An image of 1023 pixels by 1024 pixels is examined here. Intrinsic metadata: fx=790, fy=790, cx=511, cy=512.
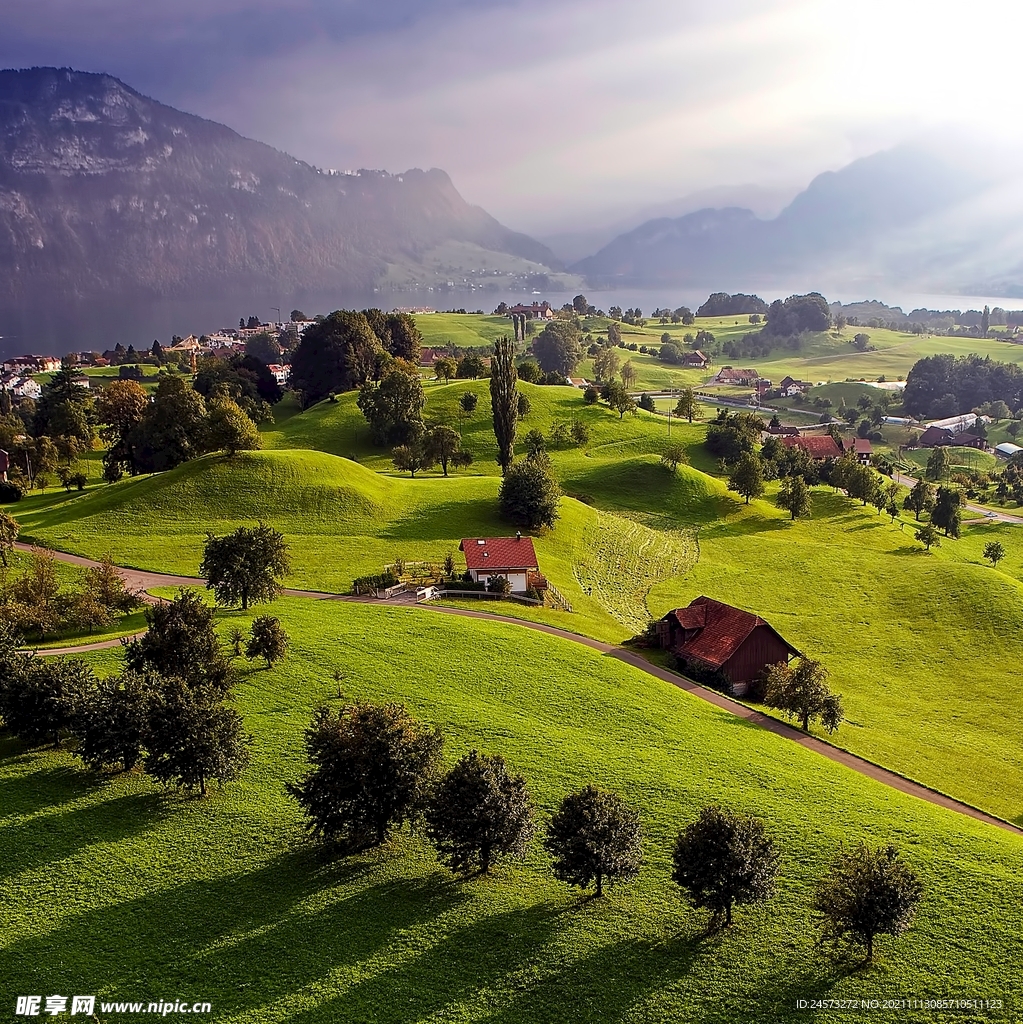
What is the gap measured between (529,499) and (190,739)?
5139cm

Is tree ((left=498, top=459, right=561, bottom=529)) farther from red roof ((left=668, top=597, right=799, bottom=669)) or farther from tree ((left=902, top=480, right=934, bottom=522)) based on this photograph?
tree ((left=902, top=480, right=934, bottom=522))

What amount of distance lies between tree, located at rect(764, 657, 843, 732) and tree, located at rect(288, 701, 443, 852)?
78.7 feet

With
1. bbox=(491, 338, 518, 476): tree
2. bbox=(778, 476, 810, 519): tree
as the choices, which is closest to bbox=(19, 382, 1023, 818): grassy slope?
bbox=(778, 476, 810, 519): tree

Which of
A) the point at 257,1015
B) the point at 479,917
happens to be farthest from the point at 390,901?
the point at 257,1015

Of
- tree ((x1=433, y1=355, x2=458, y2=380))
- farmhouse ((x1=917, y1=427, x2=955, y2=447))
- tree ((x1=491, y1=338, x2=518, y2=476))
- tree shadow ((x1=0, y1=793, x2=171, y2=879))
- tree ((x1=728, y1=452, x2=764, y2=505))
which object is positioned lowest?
tree shadow ((x1=0, y1=793, x2=171, y2=879))

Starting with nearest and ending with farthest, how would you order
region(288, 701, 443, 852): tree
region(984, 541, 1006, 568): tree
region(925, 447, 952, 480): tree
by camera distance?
region(288, 701, 443, 852): tree
region(984, 541, 1006, 568): tree
region(925, 447, 952, 480): tree

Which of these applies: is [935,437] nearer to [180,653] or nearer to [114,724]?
[180,653]

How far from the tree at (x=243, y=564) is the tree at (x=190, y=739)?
18.2 meters

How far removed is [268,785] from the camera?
1276 inches

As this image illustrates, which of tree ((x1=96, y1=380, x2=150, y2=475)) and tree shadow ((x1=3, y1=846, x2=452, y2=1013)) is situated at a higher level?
tree ((x1=96, y1=380, x2=150, y2=475))

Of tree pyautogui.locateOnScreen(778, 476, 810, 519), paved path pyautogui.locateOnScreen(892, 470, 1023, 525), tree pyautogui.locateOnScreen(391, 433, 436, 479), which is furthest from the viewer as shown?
paved path pyautogui.locateOnScreen(892, 470, 1023, 525)

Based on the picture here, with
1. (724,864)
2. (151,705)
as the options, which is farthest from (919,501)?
(151,705)

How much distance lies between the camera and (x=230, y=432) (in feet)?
271

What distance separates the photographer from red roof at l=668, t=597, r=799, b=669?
1991 inches
